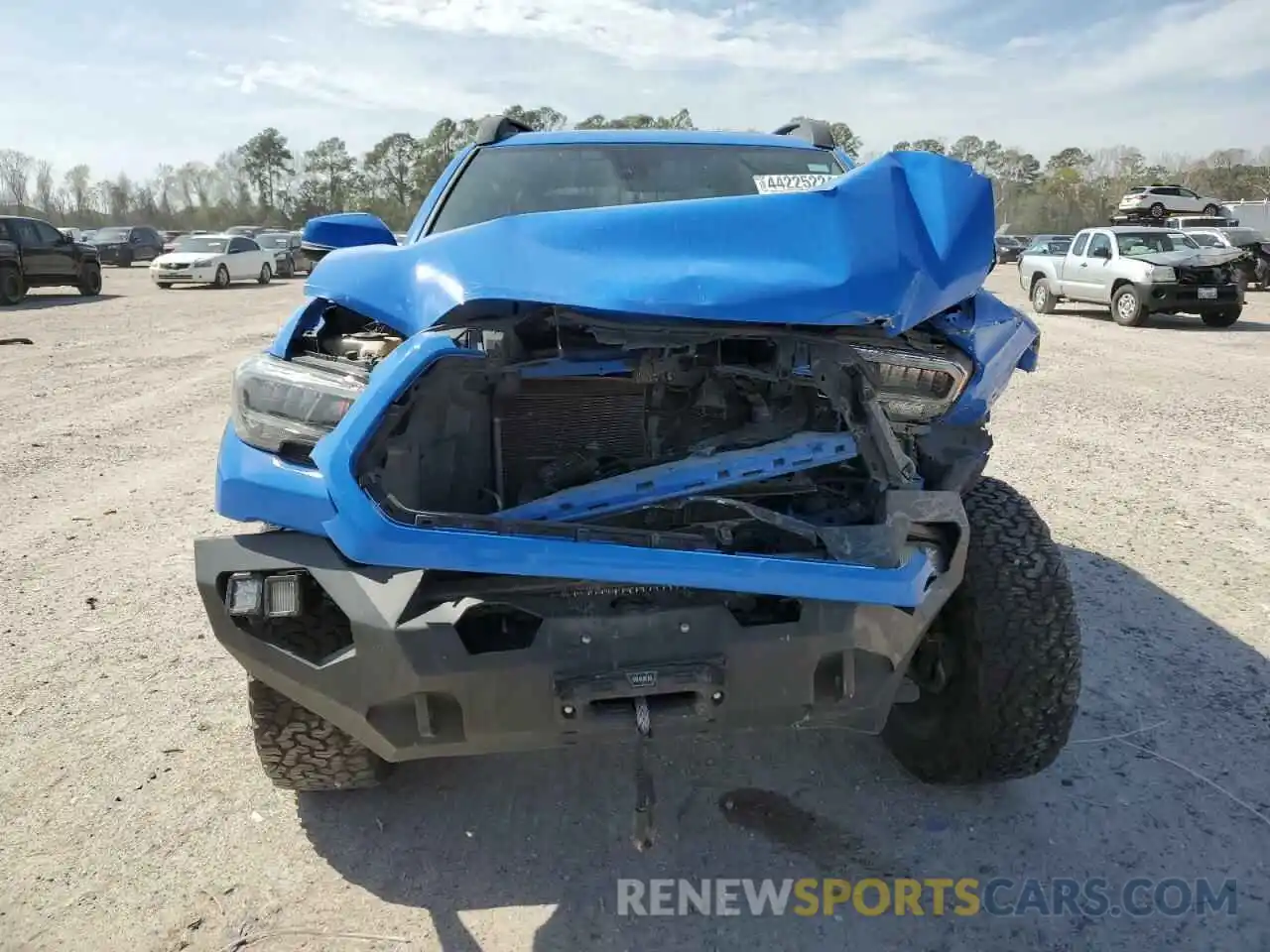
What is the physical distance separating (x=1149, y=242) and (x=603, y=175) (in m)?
14.7

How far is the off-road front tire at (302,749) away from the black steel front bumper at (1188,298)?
1515 centimetres

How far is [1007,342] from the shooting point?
2619 millimetres

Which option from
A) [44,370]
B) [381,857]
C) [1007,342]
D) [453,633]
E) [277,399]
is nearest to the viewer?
[453,633]

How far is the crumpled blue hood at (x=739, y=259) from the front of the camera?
187 cm

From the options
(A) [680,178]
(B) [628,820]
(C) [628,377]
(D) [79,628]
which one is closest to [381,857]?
(B) [628,820]

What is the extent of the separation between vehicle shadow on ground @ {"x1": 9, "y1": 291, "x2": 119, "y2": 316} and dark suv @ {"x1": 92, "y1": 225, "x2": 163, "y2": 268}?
48.5 ft

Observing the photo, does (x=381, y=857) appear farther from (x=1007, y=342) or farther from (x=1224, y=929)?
(x=1007, y=342)

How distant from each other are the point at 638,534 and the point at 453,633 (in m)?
0.45

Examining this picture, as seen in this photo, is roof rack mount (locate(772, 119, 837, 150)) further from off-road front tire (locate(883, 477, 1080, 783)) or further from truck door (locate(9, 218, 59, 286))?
truck door (locate(9, 218, 59, 286))

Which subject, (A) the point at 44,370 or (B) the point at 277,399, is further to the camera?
(A) the point at 44,370

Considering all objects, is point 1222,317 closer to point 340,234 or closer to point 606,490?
point 340,234

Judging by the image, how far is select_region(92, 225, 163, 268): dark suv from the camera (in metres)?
34.8

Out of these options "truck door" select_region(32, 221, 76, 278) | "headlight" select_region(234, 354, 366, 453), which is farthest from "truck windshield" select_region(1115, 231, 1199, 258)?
"truck door" select_region(32, 221, 76, 278)

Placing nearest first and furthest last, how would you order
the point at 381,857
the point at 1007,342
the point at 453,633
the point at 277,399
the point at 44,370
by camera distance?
1. the point at 453,633
2. the point at 277,399
3. the point at 381,857
4. the point at 1007,342
5. the point at 44,370
